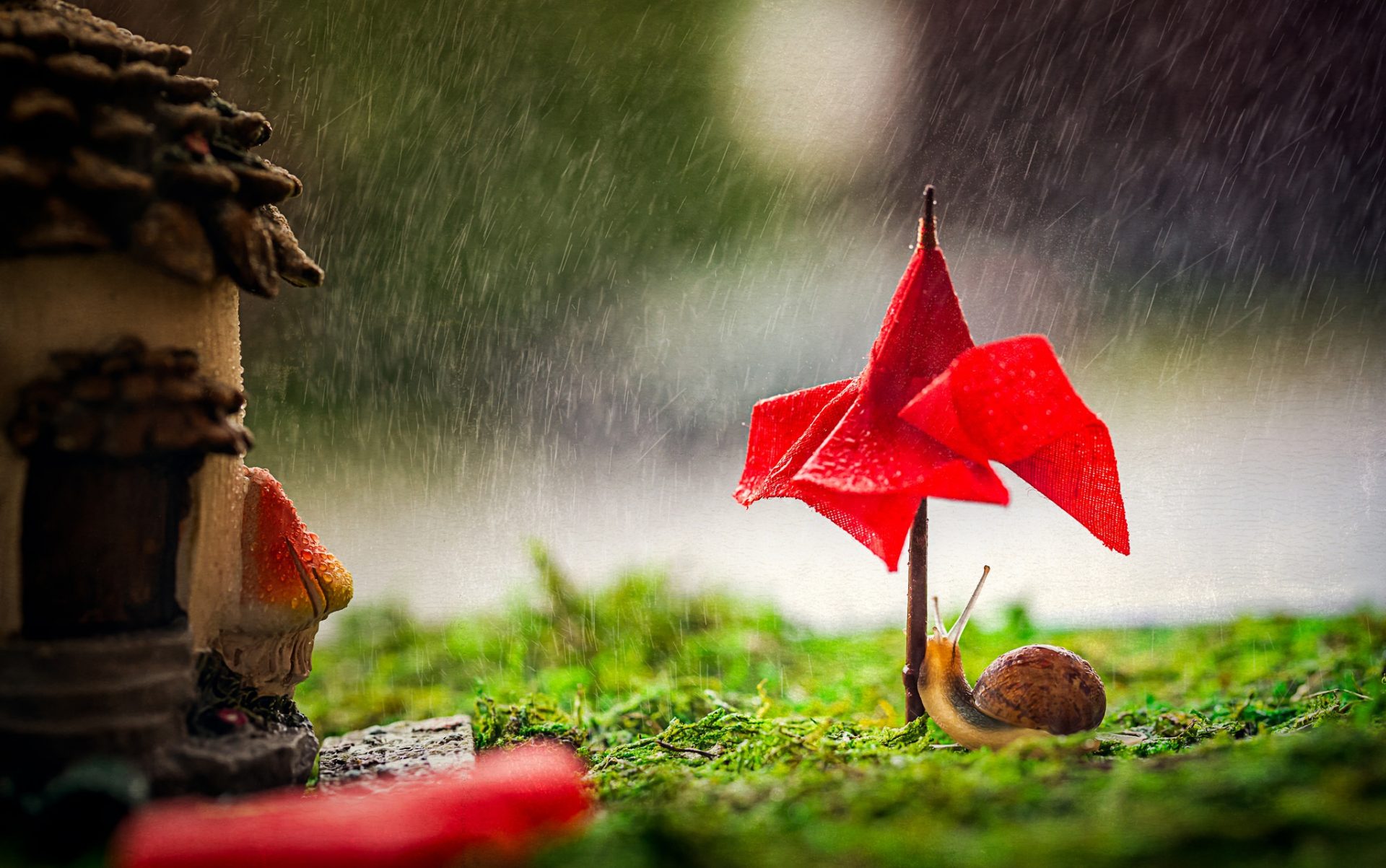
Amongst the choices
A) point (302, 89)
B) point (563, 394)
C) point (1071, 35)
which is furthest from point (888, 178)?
point (302, 89)

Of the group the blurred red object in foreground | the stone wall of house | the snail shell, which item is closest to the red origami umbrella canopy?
the snail shell

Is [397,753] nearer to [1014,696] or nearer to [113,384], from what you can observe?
[113,384]

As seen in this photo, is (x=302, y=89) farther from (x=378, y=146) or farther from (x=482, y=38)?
(x=482, y=38)

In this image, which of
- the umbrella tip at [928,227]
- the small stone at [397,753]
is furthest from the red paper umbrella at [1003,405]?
the small stone at [397,753]

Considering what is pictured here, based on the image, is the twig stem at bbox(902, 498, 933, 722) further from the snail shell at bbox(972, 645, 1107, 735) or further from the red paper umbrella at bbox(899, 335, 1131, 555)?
the red paper umbrella at bbox(899, 335, 1131, 555)

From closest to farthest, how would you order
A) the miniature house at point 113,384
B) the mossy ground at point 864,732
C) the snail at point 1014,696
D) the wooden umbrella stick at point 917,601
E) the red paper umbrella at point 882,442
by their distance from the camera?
the mossy ground at point 864,732 < the miniature house at point 113,384 < the red paper umbrella at point 882,442 < the snail at point 1014,696 < the wooden umbrella stick at point 917,601

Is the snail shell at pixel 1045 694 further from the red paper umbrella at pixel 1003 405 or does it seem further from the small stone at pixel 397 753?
the small stone at pixel 397 753

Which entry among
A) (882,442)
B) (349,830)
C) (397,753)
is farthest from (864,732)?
(349,830)
